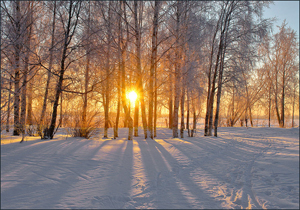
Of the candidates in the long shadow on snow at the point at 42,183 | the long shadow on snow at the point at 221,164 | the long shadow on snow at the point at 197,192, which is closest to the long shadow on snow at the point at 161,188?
the long shadow on snow at the point at 197,192

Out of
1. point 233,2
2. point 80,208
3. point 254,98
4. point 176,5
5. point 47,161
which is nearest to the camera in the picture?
point 80,208

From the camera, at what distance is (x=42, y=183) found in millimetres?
3463

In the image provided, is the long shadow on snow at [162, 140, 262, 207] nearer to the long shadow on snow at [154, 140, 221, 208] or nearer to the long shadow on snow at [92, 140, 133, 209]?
the long shadow on snow at [154, 140, 221, 208]

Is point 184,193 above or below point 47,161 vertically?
below

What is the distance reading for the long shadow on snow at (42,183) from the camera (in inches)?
114

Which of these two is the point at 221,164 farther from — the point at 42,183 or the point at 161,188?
the point at 42,183

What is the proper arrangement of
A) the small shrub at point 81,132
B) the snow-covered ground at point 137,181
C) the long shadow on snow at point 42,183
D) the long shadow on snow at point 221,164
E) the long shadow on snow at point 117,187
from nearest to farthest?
1. the long shadow on snow at point 42,183
2. the snow-covered ground at point 137,181
3. the long shadow on snow at point 117,187
4. the long shadow on snow at point 221,164
5. the small shrub at point 81,132

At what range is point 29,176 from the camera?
139 inches

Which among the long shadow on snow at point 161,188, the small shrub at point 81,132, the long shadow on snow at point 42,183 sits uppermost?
the small shrub at point 81,132

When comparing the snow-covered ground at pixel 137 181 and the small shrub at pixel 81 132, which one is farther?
the small shrub at pixel 81 132

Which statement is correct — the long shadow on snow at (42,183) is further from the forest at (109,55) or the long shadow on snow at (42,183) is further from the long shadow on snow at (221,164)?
the long shadow on snow at (221,164)

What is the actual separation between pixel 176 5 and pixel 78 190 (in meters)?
9.59

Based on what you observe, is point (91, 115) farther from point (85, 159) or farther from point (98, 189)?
point (98, 189)

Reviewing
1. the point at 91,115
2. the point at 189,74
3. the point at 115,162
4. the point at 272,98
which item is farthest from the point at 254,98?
the point at 115,162
